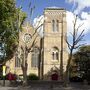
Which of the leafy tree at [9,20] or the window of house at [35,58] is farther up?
the leafy tree at [9,20]

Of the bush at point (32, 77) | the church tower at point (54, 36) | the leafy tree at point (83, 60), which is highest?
the church tower at point (54, 36)

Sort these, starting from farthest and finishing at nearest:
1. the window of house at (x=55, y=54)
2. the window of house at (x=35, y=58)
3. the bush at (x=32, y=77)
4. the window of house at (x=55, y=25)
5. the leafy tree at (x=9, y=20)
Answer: the window of house at (x=35, y=58)
the window of house at (x=55, y=25)
the window of house at (x=55, y=54)
the bush at (x=32, y=77)
the leafy tree at (x=9, y=20)

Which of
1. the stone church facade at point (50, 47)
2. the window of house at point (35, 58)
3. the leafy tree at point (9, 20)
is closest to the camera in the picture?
the leafy tree at point (9, 20)

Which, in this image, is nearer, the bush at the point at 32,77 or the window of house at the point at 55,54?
the bush at the point at 32,77

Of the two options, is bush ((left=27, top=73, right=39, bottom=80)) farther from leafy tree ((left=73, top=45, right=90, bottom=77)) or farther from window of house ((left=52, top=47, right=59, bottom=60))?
leafy tree ((left=73, top=45, right=90, bottom=77))

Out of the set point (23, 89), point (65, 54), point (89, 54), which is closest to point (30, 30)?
point (65, 54)

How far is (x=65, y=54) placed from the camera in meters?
58.2

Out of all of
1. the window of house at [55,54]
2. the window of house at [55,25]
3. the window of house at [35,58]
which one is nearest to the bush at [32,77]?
the window of house at [35,58]

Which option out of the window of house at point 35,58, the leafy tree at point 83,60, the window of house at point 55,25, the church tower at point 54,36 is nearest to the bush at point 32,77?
the window of house at point 35,58

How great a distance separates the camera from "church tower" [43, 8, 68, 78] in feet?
192

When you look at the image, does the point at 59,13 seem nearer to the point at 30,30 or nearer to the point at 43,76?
the point at 30,30

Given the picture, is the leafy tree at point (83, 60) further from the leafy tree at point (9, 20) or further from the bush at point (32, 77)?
the leafy tree at point (9, 20)

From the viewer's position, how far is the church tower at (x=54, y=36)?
58.6 m

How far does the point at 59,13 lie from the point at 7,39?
12.6 meters
